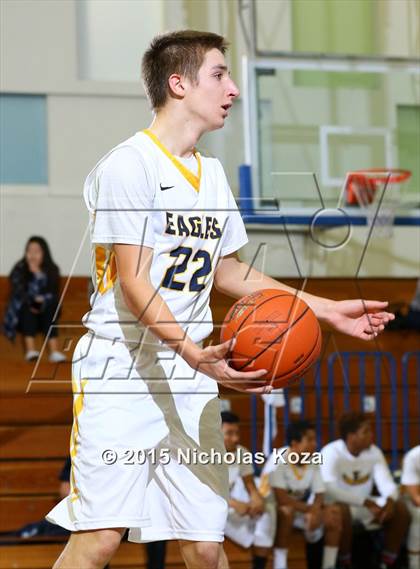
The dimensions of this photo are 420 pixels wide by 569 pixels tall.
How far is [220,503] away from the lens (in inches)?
123

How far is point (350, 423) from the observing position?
6418 millimetres

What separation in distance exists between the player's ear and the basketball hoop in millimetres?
4812

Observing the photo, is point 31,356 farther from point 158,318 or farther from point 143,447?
point 158,318

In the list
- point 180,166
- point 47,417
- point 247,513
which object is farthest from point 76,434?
point 47,417

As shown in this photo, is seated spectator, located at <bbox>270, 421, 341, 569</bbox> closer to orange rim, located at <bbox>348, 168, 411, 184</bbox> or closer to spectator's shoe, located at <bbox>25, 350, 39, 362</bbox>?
spectator's shoe, located at <bbox>25, 350, 39, 362</bbox>

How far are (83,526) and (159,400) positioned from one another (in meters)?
0.42

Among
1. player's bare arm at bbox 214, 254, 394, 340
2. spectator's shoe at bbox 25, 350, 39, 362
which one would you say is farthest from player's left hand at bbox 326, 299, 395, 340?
spectator's shoe at bbox 25, 350, 39, 362

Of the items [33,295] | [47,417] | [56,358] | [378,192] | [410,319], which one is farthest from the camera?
[410,319]

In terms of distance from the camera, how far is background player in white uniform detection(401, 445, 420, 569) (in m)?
6.24

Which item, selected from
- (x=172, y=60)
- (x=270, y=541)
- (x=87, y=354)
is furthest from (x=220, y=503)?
(x=270, y=541)

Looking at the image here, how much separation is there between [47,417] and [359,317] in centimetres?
461

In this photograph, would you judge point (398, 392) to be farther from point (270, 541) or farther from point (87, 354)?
point (87, 354)

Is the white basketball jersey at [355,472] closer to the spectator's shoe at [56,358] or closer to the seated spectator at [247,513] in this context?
the seated spectator at [247,513]

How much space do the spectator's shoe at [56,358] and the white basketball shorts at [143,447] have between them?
4662 millimetres
